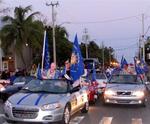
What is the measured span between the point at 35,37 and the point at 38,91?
4015cm

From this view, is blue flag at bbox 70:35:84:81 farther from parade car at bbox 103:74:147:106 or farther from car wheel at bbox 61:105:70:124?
car wheel at bbox 61:105:70:124

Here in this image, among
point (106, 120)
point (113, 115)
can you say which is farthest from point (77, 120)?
point (113, 115)

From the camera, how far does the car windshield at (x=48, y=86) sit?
14.5 m

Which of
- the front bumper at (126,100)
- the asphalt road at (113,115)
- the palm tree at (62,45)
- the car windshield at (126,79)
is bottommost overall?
the asphalt road at (113,115)

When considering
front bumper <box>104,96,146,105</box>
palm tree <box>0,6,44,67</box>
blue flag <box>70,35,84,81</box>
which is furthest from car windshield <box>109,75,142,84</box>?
palm tree <box>0,6,44,67</box>

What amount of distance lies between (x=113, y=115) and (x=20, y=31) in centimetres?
3826


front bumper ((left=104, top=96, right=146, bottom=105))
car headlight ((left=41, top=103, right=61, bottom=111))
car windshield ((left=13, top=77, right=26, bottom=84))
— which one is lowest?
front bumper ((left=104, top=96, right=146, bottom=105))

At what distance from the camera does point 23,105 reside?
12922 millimetres

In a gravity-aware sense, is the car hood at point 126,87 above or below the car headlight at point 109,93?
above

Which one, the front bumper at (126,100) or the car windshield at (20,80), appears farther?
the car windshield at (20,80)

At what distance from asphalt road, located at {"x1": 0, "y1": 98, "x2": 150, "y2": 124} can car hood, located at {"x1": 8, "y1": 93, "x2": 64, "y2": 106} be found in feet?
4.20

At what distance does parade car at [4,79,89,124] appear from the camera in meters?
12.8

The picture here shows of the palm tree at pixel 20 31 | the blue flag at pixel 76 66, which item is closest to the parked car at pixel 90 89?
the blue flag at pixel 76 66

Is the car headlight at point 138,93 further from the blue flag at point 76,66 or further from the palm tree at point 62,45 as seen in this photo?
the palm tree at point 62,45
